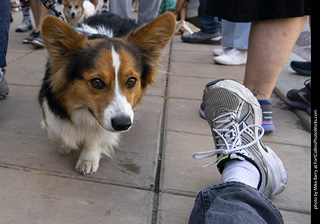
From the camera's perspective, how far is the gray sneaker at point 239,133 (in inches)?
66.1

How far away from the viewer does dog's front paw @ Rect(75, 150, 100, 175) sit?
6.58 feet

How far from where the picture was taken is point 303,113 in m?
3.07

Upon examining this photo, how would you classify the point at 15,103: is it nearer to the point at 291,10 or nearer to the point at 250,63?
the point at 250,63

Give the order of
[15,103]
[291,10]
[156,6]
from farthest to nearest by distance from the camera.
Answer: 1. [156,6]
2. [15,103]
3. [291,10]

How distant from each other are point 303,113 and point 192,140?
1341 mm

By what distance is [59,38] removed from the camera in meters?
1.96

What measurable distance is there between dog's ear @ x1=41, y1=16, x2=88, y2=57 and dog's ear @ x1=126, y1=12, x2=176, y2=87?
0.40 meters

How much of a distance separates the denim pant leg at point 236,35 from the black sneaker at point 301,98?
160 centimetres

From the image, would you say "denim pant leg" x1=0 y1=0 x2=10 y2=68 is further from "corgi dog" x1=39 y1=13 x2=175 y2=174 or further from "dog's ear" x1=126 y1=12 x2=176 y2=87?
"dog's ear" x1=126 y1=12 x2=176 y2=87

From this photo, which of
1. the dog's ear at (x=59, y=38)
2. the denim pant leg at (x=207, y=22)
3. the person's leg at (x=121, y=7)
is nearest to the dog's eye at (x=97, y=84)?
the dog's ear at (x=59, y=38)

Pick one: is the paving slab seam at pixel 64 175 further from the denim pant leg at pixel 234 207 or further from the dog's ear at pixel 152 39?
the dog's ear at pixel 152 39

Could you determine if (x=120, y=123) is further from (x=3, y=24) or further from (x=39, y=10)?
(x=39, y=10)
